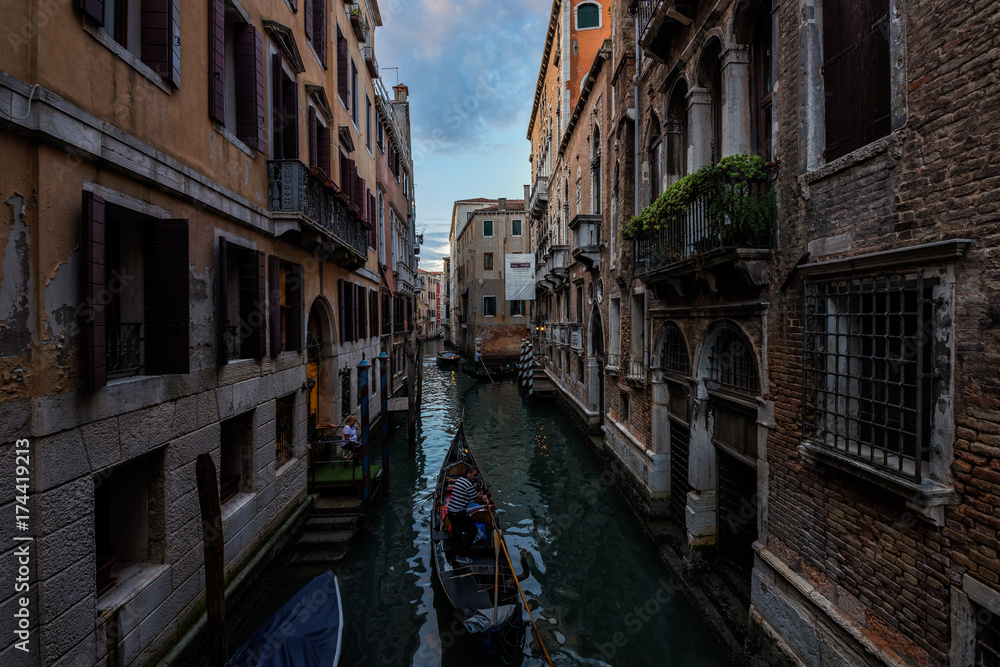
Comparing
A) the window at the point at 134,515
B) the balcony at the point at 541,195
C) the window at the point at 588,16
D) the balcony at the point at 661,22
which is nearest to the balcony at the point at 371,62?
the window at the point at 588,16

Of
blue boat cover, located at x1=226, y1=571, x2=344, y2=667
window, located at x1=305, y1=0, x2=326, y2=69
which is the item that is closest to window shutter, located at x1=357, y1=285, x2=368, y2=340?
window, located at x1=305, y1=0, x2=326, y2=69

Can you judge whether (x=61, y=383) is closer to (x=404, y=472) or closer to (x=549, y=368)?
(x=404, y=472)

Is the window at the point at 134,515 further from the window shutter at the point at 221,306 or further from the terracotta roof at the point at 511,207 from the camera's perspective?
the terracotta roof at the point at 511,207

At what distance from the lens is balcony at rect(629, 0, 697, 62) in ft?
23.3

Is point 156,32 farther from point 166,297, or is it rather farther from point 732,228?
point 732,228

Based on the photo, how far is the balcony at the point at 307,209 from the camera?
7.48m

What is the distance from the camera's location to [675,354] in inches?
335

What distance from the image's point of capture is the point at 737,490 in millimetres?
6762

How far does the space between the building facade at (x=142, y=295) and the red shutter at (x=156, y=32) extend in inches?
0.7

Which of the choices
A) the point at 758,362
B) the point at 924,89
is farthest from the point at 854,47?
the point at 758,362

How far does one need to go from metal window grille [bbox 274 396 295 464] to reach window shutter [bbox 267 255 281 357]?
1.34 metres

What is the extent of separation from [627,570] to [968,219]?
6396 millimetres

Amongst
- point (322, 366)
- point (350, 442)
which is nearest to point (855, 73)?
point (350, 442)

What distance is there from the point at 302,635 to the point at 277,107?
279 inches
